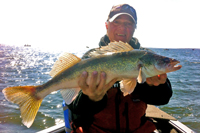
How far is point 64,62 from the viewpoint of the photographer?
3.11 m

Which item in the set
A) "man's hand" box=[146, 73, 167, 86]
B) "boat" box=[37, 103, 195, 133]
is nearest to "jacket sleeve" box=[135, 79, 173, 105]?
"man's hand" box=[146, 73, 167, 86]

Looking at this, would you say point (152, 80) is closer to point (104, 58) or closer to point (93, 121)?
point (104, 58)

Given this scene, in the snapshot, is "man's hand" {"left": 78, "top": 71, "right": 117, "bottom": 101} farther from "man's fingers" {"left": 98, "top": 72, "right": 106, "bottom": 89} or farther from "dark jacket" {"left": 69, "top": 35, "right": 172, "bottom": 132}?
"dark jacket" {"left": 69, "top": 35, "right": 172, "bottom": 132}

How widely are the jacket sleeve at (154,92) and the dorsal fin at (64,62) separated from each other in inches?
69.3

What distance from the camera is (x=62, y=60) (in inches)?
123

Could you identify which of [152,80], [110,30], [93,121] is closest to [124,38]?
[110,30]

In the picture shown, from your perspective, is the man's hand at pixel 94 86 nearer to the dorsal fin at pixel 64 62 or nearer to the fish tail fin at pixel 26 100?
the dorsal fin at pixel 64 62

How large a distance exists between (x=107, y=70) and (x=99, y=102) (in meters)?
0.78

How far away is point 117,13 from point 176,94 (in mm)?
12381

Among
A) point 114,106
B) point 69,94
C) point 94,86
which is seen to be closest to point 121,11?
point 94,86

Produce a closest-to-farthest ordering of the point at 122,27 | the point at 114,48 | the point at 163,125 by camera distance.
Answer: the point at 114,48 < the point at 122,27 < the point at 163,125

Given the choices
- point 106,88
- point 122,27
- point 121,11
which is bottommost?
point 106,88

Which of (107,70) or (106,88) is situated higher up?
(107,70)

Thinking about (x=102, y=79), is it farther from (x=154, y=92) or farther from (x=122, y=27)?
(x=122, y=27)
